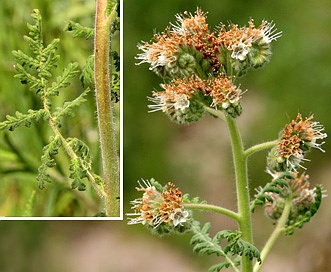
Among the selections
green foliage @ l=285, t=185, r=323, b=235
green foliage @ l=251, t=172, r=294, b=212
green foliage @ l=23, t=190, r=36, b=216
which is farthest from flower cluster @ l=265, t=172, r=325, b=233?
green foliage @ l=23, t=190, r=36, b=216

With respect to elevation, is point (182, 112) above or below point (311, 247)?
below

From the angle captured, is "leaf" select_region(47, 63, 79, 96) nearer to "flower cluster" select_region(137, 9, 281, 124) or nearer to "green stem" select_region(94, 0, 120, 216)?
"green stem" select_region(94, 0, 120, 216)

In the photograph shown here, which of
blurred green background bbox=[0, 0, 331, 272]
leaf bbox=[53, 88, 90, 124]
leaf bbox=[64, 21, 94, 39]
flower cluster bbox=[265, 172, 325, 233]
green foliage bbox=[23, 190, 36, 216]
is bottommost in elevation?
flower cluster bbox=[265, 172, 325, 233]

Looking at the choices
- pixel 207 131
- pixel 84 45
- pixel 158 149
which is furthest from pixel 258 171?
pixel 84 45

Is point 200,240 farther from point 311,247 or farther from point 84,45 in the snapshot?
point 311,247

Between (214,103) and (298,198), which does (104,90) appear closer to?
(214,103)

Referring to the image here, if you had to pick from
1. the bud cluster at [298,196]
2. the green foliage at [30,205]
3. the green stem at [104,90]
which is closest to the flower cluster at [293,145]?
the bud cluster at [298,196]
